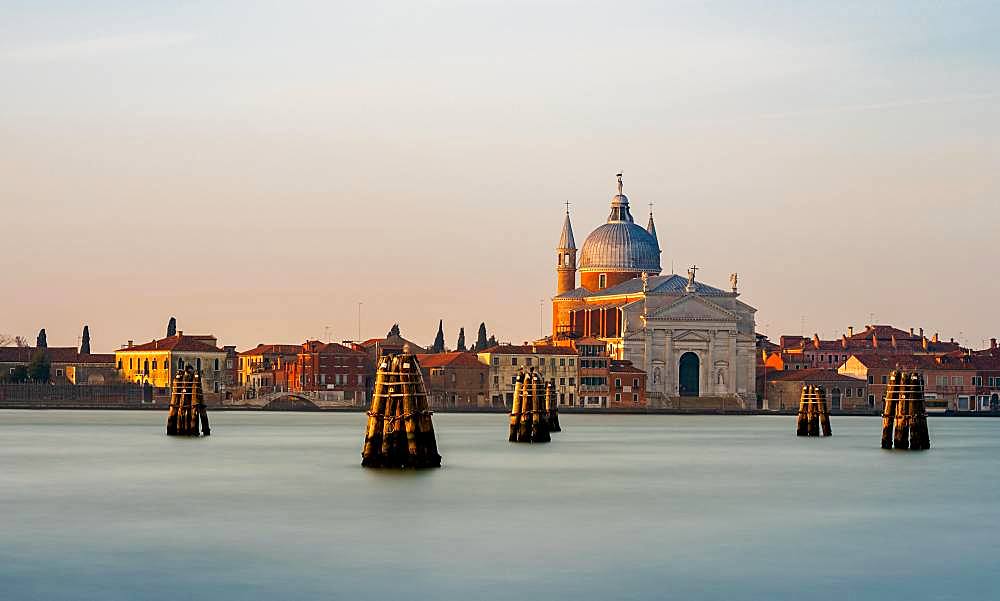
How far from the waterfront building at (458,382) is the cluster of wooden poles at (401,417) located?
84253 mm

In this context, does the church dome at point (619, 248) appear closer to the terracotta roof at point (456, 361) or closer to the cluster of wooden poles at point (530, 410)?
the terracotta roof at point (456, 361)

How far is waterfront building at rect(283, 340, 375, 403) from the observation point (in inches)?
5022

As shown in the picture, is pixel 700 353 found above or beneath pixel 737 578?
above

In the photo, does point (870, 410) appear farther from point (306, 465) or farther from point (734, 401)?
point (306, 465)

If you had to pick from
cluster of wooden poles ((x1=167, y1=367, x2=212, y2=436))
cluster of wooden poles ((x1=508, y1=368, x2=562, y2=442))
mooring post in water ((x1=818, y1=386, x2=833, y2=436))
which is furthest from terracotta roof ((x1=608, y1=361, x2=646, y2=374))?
cluster of wooden poles ((x1=508, y1=368, x2=562, y2=442))

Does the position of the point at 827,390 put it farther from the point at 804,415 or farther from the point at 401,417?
the point at 401,417

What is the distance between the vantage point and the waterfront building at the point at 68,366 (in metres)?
133

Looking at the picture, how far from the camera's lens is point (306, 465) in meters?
51.8

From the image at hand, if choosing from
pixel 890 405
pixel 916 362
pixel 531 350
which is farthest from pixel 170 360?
pixel 890 405

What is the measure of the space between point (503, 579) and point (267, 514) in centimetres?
1040

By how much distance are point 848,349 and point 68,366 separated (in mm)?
58101

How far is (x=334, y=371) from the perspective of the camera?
128 meters

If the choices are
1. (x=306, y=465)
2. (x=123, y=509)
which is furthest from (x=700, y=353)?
(x=123, y=509)

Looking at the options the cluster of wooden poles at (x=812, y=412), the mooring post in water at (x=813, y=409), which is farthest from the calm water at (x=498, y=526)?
the mooring post in water at (x=813, y=409)
